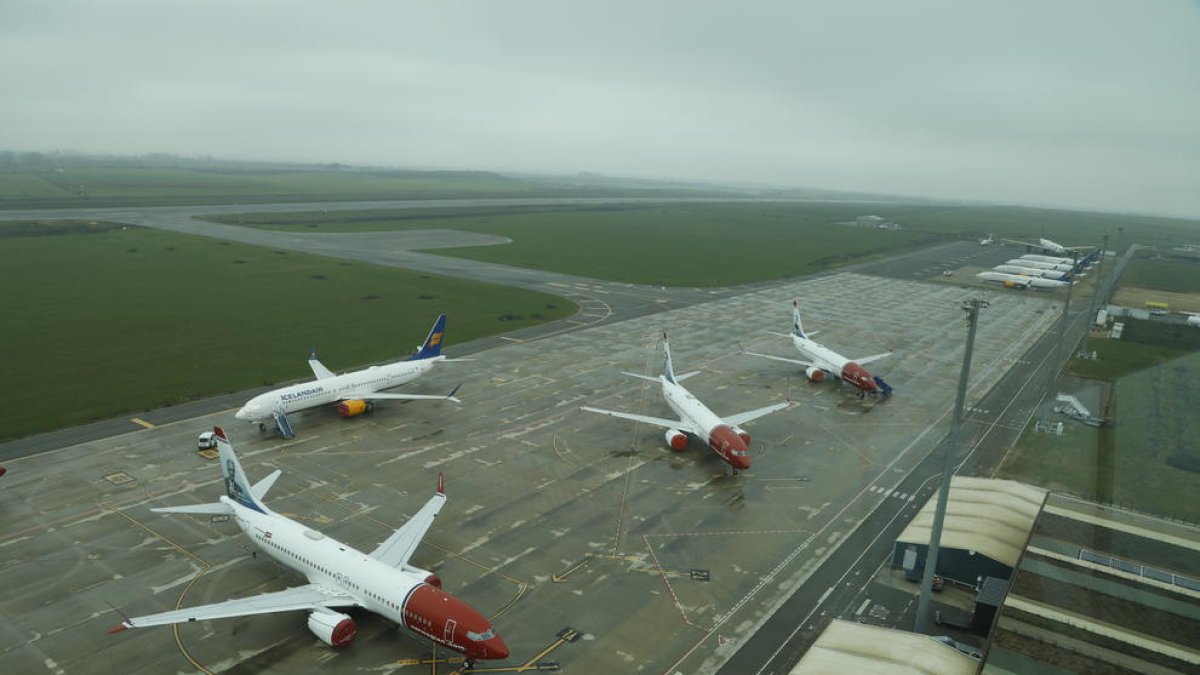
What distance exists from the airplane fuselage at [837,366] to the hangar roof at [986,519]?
2949cm

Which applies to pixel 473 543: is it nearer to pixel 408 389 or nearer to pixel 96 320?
pixel 408 389

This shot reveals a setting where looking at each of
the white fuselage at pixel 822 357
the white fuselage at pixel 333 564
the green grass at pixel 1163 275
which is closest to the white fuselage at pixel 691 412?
the white fuselage at pixel 822 357

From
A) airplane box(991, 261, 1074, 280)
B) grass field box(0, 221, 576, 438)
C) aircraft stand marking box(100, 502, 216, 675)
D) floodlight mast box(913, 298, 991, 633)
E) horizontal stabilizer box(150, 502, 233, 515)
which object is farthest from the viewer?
airplane box(991, 261, 1074, 280)

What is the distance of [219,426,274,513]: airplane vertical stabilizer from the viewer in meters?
44.1

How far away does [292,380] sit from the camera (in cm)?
8231

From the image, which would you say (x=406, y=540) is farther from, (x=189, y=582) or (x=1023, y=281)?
(x=1023, y=281)

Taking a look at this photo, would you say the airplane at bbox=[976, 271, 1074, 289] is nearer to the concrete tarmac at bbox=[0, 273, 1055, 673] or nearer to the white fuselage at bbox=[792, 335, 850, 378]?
the concrete tarmac at bbox=[0, 273, 1055, 673]

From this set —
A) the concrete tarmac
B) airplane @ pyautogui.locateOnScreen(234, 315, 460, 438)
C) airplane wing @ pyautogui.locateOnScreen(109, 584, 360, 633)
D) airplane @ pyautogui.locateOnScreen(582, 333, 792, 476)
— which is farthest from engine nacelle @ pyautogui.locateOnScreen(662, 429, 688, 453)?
airplane wing @ pyautogui.locateOnScreen(109, 584, 360, 633)

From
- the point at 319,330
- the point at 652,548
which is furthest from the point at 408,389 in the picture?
the point at 652,548

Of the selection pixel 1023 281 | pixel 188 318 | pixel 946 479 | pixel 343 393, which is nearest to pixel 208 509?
pixel 343 393

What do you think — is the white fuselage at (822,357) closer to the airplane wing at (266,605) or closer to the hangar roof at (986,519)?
the hangar roof at (986,519)

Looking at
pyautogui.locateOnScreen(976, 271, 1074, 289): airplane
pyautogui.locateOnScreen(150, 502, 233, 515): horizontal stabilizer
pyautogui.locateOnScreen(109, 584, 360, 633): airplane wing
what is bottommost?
pyautogui.locateOnScreen(109, 584, 360, 633): airplane wing

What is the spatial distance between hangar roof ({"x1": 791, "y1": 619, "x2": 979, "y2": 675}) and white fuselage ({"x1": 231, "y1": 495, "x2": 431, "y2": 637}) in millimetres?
21705

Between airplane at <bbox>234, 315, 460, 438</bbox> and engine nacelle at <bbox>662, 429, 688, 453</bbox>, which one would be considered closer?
engine nacelle at <bbox>662, 429, 688, 453</bbox>
